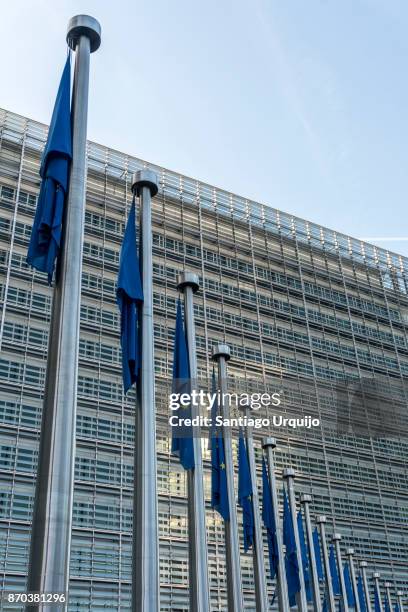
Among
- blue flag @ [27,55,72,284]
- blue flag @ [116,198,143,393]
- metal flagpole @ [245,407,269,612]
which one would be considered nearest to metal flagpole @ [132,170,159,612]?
blue flag @ [116,198,143,393]

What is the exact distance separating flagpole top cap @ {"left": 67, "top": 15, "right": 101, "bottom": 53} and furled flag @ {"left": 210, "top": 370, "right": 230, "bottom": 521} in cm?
810

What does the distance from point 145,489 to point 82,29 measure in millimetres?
7288

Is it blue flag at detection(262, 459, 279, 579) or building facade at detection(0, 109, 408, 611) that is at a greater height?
building facade at detection(0, 109, 408, 611)

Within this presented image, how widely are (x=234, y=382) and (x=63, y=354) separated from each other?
26345mm

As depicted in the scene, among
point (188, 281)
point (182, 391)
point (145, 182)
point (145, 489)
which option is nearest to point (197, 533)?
point (182, 391)

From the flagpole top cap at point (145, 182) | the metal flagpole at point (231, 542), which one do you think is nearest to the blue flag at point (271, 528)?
the metal flagpole at point (231, 542)

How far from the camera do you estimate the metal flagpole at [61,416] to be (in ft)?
23.8

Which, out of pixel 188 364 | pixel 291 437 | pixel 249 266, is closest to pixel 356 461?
pixel 291 437

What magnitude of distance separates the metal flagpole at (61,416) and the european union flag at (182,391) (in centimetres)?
465

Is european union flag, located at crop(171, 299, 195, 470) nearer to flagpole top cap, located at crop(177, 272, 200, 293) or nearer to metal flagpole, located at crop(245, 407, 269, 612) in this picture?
flagpole top cap, located at crop(177, 272, 200, 293)

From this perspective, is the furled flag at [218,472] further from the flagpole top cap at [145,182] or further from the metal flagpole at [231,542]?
the flagpole top cap at [145,182]

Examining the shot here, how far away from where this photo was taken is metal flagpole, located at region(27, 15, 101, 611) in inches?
286

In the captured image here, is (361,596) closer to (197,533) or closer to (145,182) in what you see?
(197,533)

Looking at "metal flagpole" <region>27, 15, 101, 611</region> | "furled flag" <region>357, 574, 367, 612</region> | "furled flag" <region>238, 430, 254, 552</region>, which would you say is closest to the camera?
"metal flagpole" <region>27, 15, 101, 611</region>
